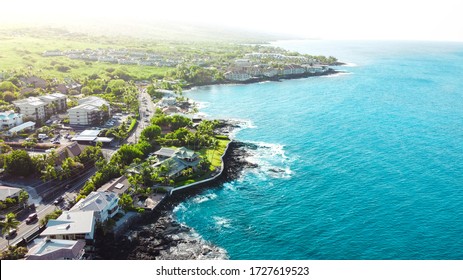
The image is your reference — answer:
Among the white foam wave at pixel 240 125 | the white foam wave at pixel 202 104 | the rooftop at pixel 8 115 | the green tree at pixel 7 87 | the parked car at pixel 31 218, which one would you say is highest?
the green tree at pixel 7 87

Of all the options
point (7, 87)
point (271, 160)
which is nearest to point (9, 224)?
point (271, 160)

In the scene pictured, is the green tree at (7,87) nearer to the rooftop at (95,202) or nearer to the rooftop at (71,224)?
the rooftop at (95,202)

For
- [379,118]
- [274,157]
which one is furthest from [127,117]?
[379,118]

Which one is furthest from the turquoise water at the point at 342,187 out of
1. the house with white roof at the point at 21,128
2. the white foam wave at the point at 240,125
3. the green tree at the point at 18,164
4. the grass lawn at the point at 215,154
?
the house with white roof at the point at 21,128

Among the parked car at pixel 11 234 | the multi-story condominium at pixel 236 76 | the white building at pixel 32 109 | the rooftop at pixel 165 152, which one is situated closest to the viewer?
the parked car at pixel 11 234

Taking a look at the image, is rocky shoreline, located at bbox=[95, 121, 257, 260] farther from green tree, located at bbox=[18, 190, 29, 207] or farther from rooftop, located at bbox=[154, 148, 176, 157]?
green tree, located at bbox=[18, 190, 29, 207]

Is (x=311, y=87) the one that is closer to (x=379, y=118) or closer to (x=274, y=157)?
(x=379, y=118)

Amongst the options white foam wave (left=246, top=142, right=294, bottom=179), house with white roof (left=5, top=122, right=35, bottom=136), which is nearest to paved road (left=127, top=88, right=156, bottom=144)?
house with white roof (left=5, top=122, right=35, bottom=136)
